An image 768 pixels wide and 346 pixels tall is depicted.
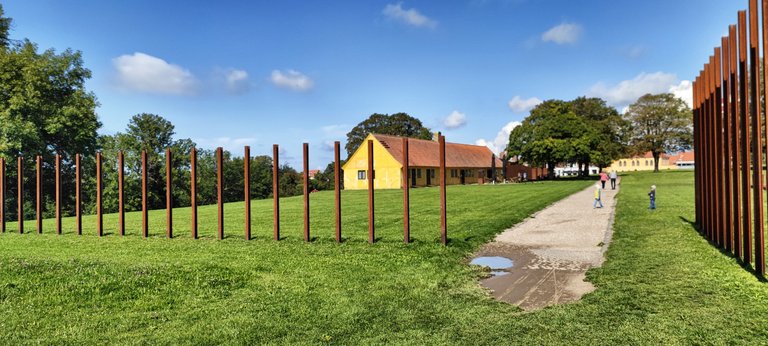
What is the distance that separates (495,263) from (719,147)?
483cm

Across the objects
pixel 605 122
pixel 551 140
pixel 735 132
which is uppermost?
pixel 605 122

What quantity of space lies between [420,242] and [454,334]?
16.8 feet

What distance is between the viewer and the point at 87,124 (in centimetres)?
3975

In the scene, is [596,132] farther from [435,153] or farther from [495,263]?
[495,263]

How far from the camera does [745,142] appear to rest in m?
6.34

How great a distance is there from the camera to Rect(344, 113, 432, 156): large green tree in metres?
82.8

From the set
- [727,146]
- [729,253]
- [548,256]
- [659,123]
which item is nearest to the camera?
[729,253]

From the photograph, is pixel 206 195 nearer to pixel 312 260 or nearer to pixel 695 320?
pixel 312 260

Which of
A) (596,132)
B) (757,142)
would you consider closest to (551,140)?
(596,132)

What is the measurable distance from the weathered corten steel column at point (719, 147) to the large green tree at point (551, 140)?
51.8 metres

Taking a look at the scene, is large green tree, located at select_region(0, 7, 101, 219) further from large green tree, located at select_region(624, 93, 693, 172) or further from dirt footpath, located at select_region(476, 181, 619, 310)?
large green tree, located at select_region(624, 93, 693, 172)

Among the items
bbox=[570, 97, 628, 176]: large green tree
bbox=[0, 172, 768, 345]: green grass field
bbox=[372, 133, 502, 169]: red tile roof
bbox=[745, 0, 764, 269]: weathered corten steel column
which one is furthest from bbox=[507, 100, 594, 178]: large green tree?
bbox=[745, 0, 764, 269]: weathered corten steel column

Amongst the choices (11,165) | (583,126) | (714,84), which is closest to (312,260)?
(714,84)

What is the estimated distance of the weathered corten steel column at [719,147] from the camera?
27.0 feet
